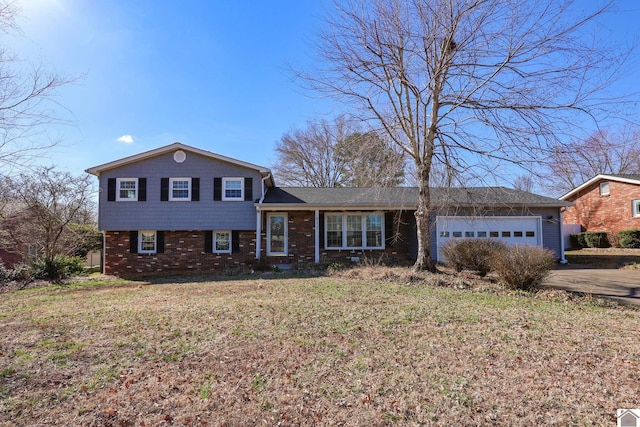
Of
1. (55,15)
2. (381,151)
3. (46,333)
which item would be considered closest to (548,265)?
(381,151)

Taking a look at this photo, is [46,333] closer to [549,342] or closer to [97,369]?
[97,369]

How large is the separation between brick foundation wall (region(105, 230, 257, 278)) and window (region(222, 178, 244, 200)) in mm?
1577

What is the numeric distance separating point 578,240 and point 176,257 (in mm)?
22111

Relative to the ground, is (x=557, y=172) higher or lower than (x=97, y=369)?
higher

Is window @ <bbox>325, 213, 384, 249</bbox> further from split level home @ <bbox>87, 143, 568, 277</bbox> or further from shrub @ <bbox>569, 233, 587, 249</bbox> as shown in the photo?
shrub @ <bbox>569, 233, 587, 249</bbox>

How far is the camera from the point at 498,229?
15.0 metres

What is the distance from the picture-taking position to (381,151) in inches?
423

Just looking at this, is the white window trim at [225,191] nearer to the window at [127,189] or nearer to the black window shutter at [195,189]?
the black window shutter at [195,189]

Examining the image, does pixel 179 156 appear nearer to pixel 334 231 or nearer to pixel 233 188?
pixel 233 188

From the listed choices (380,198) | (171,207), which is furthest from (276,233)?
(380,198)

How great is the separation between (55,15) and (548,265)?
12304mm

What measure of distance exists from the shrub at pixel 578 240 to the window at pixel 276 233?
17580 mm

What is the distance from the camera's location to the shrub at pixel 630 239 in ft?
56.7

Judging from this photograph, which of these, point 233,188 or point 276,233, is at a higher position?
point 233,188
